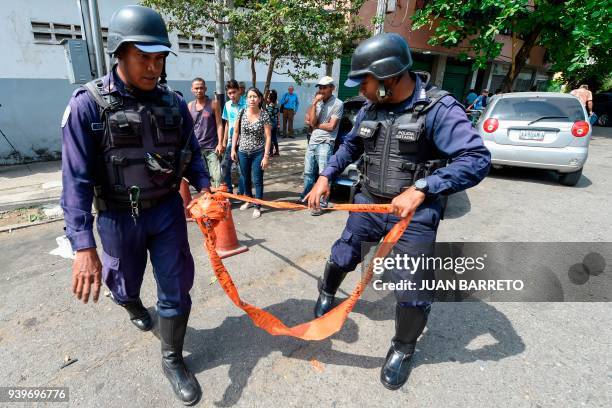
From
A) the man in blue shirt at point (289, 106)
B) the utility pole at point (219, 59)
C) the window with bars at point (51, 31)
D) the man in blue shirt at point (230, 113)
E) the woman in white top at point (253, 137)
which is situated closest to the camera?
the woman in white top at point (253, 137)

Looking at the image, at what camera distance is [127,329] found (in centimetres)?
267

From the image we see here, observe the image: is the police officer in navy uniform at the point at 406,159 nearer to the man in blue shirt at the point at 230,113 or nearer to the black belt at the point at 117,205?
the black belt at the point at 117,205

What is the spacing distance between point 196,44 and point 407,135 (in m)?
9.30

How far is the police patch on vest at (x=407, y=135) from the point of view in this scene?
6.50 ft

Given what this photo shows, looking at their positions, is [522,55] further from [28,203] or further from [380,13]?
[28,203]

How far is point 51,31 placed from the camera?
7.43 meters

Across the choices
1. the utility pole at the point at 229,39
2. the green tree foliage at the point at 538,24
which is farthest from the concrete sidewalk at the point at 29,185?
the green tree foliage at the point at 538,24

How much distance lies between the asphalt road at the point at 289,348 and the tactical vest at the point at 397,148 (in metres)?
1.21

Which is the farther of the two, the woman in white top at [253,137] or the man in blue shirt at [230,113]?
the man in blue shirt at [230,113]

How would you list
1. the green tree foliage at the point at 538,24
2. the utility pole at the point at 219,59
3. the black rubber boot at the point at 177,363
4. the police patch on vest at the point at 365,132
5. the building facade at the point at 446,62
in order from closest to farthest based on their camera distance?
the black rubber boot at the point at 177,363 < the police patch on vest at the point at 365,132 < the utility pole at the point at 219,59 < the green tree foliage at the point at 538,24 < the building facade at the point at 446,62

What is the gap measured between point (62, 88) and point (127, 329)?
24.9 ft

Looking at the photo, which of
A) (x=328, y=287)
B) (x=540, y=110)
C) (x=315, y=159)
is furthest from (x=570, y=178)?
(x=328, y=287)

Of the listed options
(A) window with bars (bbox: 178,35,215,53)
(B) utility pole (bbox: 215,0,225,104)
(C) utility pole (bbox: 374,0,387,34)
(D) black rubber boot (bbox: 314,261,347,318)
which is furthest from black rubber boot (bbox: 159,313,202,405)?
(A) window with bars (bbox: 178,35,215,53)

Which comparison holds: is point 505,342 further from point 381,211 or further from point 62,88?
point 62,88
